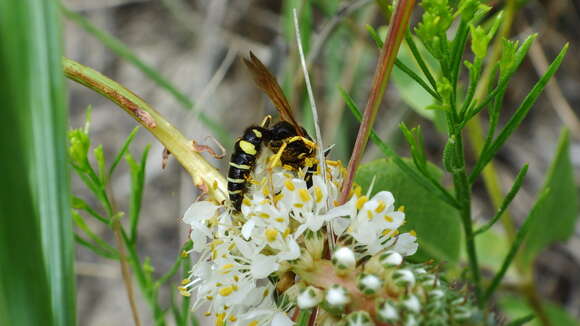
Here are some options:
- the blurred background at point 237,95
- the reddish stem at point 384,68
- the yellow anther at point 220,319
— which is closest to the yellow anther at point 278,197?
the reddish stem at point 384,68

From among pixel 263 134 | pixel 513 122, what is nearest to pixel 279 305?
pixel 263 134

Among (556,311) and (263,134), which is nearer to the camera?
(263,134)

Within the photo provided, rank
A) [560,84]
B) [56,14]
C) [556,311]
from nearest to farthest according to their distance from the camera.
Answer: [56,14] < [556,311] < [560,84]

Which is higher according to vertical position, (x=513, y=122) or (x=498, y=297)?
(x=513, y=122)

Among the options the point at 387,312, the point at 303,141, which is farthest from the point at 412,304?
the point at 303,141

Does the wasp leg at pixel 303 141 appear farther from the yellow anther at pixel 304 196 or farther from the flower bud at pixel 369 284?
the flower bud at pixel 369 284

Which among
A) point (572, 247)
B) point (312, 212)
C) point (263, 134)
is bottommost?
point (572, 247)

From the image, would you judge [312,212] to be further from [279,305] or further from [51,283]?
[51,283]

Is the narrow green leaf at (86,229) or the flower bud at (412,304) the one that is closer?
the flower bud at (412,304)
